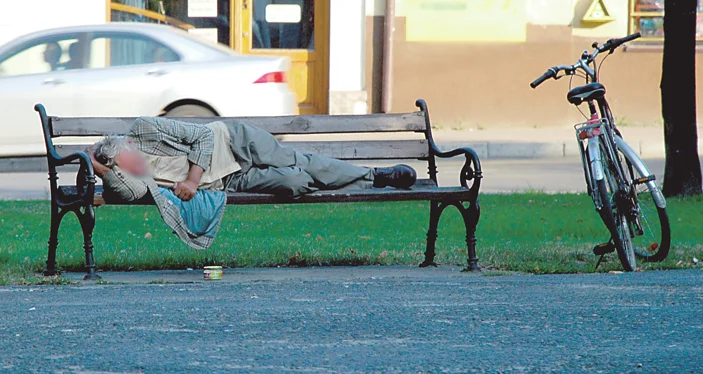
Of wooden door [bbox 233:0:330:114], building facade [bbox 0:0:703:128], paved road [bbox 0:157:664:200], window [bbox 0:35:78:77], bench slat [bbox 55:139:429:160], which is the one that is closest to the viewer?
bench slat [bbox 55:139:429:160]

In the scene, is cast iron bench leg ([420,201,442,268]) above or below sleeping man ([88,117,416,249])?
below

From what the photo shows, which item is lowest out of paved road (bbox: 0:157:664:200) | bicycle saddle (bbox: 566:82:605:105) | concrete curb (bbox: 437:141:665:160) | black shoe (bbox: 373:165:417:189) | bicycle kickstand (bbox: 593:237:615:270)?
bicycle kickstand (bbox: 593:237:615:270)

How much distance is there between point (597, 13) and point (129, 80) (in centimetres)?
741

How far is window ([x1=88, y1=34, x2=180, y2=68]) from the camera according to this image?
1232 centimetres

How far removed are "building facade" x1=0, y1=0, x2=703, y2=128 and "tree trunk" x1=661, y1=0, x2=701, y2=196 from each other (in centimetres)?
719

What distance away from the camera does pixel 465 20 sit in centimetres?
1653

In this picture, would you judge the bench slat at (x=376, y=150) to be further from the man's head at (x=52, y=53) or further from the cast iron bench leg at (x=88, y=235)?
the man's head at (x=52, y=53)

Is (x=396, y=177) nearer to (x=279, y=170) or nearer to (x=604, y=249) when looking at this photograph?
(x=279, y=170)

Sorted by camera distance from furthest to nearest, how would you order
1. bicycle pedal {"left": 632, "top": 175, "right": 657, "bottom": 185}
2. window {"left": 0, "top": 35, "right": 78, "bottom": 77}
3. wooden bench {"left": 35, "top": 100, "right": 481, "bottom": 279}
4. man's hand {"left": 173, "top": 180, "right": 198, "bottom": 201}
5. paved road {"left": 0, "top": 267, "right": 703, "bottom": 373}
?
window {"left": 0, "top": 35, "right": 78, "bottom": 77} < bicycle pedal {"left": 632, "top": 175, "right": 657, "bottom": 185} < man's hand {"left": 173, "top": 180, "right": 198, "bottom": 201} < wooden bench {"left": 35, "top": 100, "right": 481, "bottom": 279} < paved road {"left": 0, "top": 267, "right": 703, "bottom": 373}

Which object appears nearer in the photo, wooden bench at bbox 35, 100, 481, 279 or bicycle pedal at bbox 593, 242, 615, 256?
wooden bench at bbox 35, 100, 481, 279

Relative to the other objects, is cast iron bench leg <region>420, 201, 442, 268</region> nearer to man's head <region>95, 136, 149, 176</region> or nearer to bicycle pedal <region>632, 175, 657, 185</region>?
bicycle pedal <region>632, 175, 657, 185</region>

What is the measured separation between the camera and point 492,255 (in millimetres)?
6965

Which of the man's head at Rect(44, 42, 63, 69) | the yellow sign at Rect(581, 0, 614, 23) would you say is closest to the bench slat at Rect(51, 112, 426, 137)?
the man's head at Rect(44, 42, 63, 69)

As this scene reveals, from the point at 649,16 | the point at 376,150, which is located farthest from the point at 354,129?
the point at 649,16
